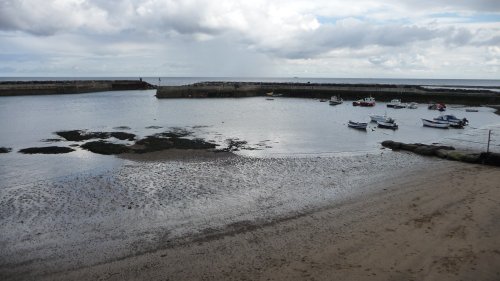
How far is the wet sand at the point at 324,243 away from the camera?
359 inches

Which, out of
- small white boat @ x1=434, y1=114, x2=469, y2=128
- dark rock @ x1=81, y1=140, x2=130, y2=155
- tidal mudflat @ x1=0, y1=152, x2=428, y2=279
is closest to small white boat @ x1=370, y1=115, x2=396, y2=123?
small white boat @ x1=434, y1=114, x2=469, y2=128

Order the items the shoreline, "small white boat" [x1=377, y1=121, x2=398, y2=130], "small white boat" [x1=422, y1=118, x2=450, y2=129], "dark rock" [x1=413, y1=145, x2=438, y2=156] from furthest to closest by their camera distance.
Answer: "small white boat" [x1=422, y1=118, x2=450, y2=129] → "small white boat" [x1=377, y1=121, x2=398, y2=130] → "dark rock" [x1=413, y1=145, x2=438, y2=156] → the shoreline

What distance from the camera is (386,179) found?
59.2 ft

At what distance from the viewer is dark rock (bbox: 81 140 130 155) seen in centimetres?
2477

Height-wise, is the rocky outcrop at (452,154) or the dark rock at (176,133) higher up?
the rocky outcrop at (452,154)

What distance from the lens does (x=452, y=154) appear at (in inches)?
884

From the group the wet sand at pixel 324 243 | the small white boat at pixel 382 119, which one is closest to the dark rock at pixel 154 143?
the wet sand at pixel 324 243

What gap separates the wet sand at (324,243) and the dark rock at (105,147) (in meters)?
10.9

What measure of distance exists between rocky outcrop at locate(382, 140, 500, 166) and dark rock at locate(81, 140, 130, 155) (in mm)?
17191

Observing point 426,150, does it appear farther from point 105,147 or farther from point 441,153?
point 105,147

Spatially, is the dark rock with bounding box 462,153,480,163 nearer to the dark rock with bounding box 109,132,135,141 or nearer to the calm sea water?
the calm sea water

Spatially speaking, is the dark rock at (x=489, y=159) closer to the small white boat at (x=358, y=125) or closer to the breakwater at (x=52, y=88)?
the small white boat at (x=358, y=125)

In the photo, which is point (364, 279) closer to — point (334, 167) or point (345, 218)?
point (345, 218)

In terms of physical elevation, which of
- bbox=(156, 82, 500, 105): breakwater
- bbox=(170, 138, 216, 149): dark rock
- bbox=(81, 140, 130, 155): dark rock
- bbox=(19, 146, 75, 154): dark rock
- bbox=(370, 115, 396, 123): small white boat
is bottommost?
bbox=(19, 146, 75, 154): dark rock
